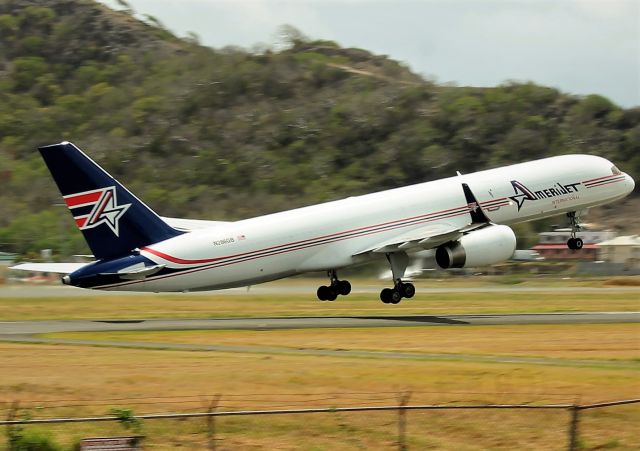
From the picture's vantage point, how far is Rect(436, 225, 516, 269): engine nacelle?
54.8 m

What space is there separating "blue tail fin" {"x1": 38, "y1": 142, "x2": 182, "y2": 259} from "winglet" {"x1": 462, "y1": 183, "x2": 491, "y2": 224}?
621 inches

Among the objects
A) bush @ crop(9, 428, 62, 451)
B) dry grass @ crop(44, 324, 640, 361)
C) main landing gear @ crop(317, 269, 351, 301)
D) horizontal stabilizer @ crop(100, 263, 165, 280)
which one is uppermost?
horizontal stabilizer @ crop(100, 263, 165, 280)

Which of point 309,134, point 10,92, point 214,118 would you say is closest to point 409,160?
point 309,134

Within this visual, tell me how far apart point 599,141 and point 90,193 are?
10158 cm

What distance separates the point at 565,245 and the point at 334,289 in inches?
1950

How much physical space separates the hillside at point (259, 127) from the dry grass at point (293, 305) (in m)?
46.5

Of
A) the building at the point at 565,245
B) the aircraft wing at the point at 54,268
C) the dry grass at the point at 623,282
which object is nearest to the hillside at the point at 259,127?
the building at the point at 565,245

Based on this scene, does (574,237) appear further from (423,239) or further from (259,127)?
(259,127)

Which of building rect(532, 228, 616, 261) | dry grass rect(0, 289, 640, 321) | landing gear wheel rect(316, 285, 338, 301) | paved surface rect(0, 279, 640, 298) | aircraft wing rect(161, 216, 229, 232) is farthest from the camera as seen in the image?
building rect(532, 228, 616, 261)

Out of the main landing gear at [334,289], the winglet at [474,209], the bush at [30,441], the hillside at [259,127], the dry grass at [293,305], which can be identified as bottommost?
the bush at [30,441]

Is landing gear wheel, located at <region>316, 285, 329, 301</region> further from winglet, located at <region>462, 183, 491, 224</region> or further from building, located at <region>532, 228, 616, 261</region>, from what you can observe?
building, located at <region>532, 228, 616, 261</region>

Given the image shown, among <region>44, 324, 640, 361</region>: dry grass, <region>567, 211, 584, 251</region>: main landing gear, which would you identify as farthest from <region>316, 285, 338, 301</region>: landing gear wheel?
<region>567, 211, 584, 251</region>: main landing gear

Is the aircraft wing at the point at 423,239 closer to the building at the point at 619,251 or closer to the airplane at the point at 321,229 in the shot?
the airplane at the point at 321,229

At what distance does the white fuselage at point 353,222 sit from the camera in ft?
171
